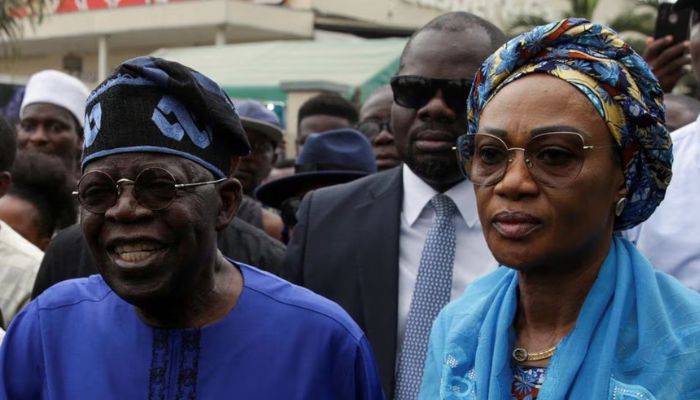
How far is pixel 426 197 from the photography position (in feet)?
13.5

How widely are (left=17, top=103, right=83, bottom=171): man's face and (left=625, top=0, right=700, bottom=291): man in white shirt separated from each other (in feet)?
13.2

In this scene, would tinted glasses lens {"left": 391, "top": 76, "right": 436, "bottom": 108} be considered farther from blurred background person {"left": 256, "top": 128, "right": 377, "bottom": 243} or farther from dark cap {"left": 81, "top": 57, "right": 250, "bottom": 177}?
blurred background person {"left": 256, "top": 128, "right": 377, "bottom": 243}

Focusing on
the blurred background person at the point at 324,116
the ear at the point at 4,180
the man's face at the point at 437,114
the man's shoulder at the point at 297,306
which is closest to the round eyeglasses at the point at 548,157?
the man's shoulder at the point at 297,306

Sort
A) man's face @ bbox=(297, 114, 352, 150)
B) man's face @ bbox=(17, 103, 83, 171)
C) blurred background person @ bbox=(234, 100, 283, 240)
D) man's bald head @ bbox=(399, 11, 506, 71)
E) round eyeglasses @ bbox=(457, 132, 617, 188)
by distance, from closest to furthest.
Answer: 1. round eyeglasses @ bbox=(457, 132, 617, 188)
2. man's bald head @ bbox=(399, 11, 506, 71)
3. blurred background person @ bbox=(234, 100, 283, 240)
4. man's face @ bbox=(17, 103, 83, 171)
5. man's face @ bbox=(297, 114, 352, 150)

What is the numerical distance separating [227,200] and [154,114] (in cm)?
34

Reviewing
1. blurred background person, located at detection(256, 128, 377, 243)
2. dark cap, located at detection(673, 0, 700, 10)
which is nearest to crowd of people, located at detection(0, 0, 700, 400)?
dark cap, located at detection(673, 0, 700, 10)

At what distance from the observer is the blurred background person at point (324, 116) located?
28.7 feet

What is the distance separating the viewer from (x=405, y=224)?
4117 mm

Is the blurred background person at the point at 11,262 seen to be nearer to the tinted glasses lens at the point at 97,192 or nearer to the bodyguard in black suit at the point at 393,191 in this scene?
the bodyguard in black suit at the point at 393,191

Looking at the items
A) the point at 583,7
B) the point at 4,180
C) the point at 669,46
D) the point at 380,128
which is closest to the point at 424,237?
the point at 669,46

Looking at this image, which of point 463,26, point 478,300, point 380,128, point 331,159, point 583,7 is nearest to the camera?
point 478,300

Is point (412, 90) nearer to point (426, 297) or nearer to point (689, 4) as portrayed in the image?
point (426, 297)

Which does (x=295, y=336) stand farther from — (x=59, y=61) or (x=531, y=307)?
(x=59, y=61)

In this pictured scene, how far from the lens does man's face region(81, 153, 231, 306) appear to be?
2.91 m
